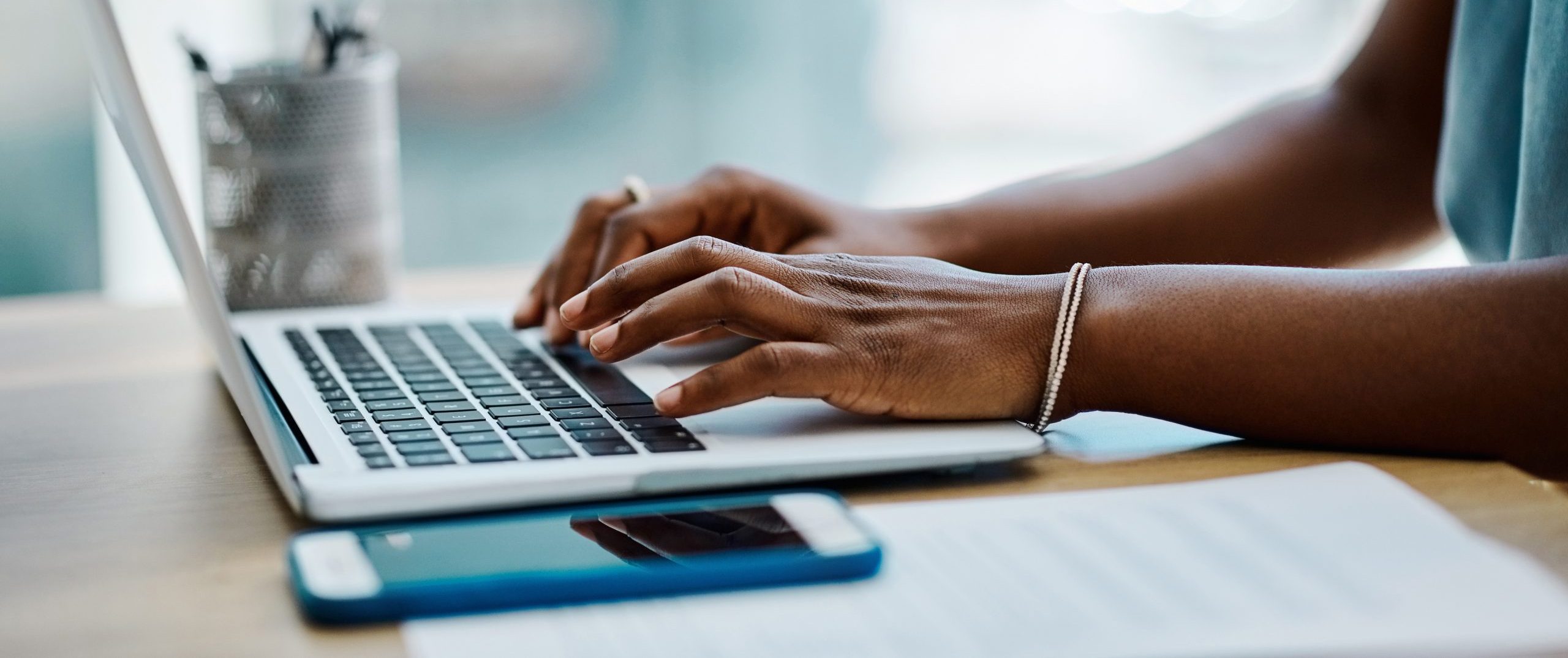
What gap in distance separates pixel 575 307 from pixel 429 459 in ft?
0.44

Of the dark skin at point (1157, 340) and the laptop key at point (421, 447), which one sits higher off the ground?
the dark skin at point (1157, 340)

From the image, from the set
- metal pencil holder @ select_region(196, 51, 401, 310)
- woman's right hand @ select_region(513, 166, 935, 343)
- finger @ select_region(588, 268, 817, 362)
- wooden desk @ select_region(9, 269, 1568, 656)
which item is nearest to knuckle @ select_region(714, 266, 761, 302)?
finger @ select_region(588, 268, 817, 362)

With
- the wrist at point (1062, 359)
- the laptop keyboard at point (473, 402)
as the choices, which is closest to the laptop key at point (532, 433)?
the laptop keyboard at point (473, 402)

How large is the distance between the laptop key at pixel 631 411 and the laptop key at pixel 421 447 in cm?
8

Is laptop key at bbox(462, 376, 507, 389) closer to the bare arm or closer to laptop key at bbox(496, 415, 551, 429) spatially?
laptop key at bbox(496, 415, 551, 429)

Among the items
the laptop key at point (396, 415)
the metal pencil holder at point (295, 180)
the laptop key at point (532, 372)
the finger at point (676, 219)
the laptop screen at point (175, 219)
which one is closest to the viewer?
the laptop screen at point (175, 219)

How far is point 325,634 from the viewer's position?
42 centimetres

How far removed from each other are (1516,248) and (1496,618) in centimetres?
50

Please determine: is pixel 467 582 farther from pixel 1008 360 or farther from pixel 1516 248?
pixel 1516 248

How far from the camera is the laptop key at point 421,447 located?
54 cm

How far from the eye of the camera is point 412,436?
0.57 meters

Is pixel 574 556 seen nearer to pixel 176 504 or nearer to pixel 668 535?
pixel 668 535

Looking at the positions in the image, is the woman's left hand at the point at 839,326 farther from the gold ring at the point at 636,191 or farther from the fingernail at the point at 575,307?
the gold ring at the point at 636,191

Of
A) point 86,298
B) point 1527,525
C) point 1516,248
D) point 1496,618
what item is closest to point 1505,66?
point 1516,248
